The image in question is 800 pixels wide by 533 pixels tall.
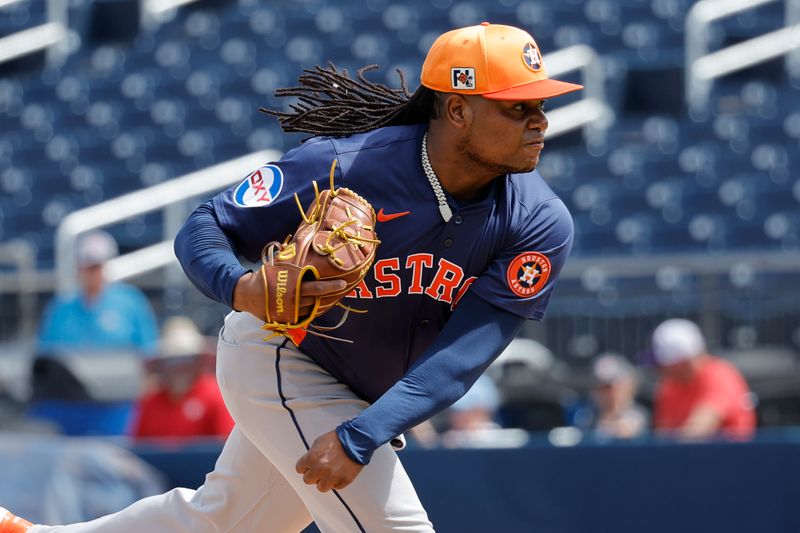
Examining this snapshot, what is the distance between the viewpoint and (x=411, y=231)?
3.25 meters

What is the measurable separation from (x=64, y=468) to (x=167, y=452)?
1.94 ft

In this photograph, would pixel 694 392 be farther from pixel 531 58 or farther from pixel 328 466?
pixel 328 466

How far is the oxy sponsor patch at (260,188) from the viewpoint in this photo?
321 cm

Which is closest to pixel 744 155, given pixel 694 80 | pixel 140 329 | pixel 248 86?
pixel 694 80

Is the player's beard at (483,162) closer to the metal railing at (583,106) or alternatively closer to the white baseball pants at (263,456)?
the white baseball pants at (263,456)

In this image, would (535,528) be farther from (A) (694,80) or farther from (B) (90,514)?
(A) (694,80)

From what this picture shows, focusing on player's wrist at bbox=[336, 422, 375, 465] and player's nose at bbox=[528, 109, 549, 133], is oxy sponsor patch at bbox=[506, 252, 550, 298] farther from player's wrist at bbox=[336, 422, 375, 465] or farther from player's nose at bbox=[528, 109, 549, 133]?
player's wrist at bbox=[336, 422, 375, 465]

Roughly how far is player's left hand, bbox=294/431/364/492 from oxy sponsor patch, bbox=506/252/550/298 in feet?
1.89

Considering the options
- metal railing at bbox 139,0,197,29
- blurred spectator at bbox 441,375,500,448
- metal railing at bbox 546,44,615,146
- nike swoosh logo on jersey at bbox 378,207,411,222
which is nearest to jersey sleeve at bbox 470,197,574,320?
nike swoosh logo on jersey at bbox 378,207,411,222

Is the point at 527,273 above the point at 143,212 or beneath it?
above

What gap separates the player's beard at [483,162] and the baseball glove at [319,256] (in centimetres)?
30

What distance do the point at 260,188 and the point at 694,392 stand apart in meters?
A: 3.97

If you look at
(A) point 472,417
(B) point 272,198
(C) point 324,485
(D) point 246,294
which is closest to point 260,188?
(B) point 272,198

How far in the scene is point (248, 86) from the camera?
12.6 m
